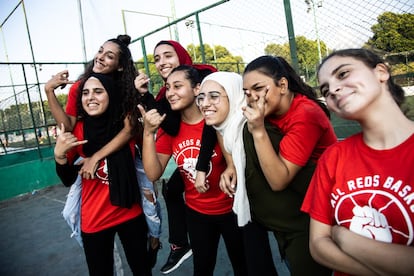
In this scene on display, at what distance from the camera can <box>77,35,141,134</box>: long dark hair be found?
195cm

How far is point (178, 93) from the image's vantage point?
1.89m

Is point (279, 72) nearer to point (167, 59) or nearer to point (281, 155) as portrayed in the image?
point (281, 155)

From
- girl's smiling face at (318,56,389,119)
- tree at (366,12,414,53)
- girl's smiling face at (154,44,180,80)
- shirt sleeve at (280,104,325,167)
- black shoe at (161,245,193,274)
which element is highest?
tree at (366,12,414,53)

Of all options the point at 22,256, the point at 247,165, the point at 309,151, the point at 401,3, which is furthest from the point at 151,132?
the point at 401,3

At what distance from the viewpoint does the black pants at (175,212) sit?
2336 mm

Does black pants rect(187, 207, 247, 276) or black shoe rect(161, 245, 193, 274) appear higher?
black pants rect(187, 207, 247, 276)

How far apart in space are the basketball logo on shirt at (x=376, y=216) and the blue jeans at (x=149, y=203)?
4.46 ft

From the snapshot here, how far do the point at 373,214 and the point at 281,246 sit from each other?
587mm

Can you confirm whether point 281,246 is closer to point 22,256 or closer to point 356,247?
point 356,247

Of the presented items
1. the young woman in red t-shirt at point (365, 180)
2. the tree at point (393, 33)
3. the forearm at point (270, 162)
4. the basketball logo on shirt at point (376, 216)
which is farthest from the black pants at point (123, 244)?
the tree at point (393, 33)

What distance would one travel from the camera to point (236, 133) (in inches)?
61.4

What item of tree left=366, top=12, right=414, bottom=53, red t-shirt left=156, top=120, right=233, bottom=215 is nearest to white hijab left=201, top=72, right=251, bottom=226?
red t-shirt left=156, top=120, right=233, bottom=215

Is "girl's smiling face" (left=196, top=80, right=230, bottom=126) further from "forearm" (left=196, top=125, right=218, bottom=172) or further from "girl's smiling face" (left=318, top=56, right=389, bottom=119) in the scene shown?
"girl's smiling face" (left=318, top=56, right=389, bottom=119)

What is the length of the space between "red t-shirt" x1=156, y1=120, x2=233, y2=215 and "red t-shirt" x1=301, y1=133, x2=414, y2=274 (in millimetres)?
826
